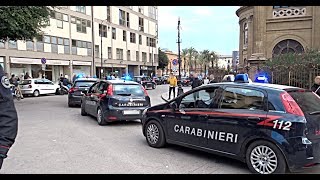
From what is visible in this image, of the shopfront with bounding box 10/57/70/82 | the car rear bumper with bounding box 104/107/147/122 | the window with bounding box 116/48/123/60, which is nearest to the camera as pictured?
the car rear bumper with bounding box 104/107/147/122

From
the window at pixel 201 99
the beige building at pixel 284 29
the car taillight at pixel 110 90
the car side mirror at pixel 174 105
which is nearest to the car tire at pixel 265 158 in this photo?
the window at pixel 201 99

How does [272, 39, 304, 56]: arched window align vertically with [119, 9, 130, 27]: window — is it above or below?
below

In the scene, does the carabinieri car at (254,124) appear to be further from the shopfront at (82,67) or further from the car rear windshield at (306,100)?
the shopfront at (82,67)

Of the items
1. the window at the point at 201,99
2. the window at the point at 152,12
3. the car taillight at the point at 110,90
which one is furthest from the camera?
the window at the point at 152,12

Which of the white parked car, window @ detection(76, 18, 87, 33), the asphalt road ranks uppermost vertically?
window @ detection(76, 18, 87, 33)

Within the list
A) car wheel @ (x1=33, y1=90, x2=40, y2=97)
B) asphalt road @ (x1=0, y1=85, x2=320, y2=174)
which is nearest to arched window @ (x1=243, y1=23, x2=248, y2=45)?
car wheel @ (x1=33, y1=90, x2=40, y2=97)

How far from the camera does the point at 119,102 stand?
28.7 feet

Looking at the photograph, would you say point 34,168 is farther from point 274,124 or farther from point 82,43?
point 82,43

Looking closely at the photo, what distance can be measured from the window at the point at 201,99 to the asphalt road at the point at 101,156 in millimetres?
1020

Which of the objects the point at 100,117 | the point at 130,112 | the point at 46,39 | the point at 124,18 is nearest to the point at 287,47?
the point at 130,112

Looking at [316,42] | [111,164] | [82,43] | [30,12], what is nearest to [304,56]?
[316,42]

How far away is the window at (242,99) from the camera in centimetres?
471

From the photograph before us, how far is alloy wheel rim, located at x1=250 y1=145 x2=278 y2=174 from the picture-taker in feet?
14.3

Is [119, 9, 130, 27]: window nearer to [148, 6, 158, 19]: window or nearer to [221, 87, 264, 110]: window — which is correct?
[148, 6, 158, 19]: window
